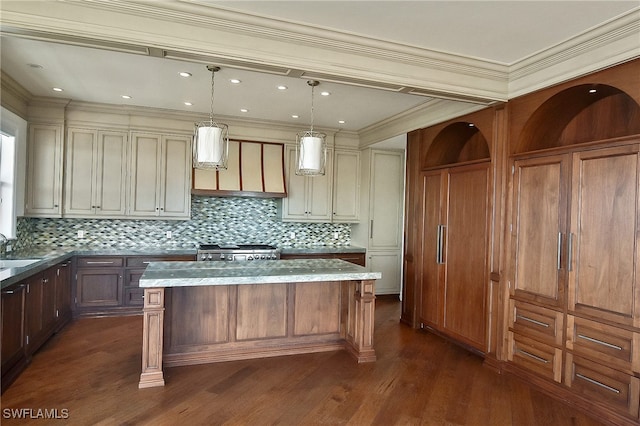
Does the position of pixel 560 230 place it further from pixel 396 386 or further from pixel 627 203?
pixel 396 386

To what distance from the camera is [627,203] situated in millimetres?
2838

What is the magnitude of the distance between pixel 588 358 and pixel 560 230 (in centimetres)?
102

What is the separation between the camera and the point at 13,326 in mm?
3193

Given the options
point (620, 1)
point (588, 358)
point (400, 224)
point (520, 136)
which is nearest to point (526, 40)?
point (620, 1)

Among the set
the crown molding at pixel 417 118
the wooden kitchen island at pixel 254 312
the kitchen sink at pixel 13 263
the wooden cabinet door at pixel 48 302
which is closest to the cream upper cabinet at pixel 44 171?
the wooden cabinet door at pixel 48 302

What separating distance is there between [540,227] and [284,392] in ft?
8.58

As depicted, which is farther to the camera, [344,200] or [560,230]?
[344,200]

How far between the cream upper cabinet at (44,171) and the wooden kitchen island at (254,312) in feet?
7.59

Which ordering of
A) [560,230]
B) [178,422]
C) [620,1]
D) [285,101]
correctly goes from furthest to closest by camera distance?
1. [285,101]
2. [560,230]
3. [178,422]
4. [620,1]

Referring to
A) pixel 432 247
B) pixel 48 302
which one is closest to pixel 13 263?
pixel 48 302

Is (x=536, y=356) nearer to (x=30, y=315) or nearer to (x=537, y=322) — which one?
(x=537, y=322)

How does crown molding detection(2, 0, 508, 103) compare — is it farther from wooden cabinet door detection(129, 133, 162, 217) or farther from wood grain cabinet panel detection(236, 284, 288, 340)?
wooden cabinet door detection(129, 133, 162, 217)

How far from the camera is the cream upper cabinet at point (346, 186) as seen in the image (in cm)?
656

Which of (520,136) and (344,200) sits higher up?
(520,136)
